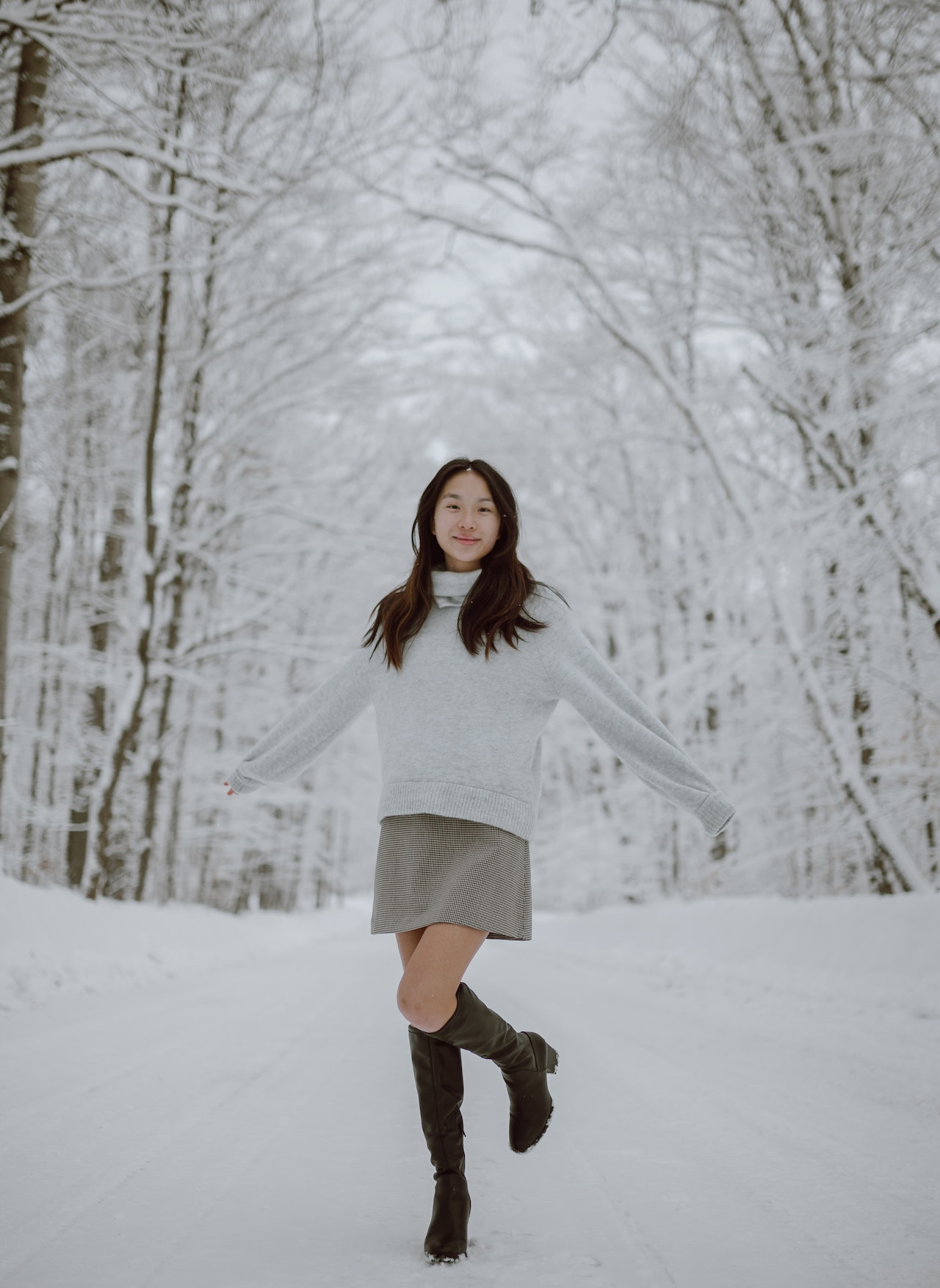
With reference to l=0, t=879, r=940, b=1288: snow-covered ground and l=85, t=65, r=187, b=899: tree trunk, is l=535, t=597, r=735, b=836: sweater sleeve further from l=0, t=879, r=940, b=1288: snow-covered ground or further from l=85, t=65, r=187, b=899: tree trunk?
l=85, t=65, r=187, b=899: tree trunk

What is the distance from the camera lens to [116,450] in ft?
36.8

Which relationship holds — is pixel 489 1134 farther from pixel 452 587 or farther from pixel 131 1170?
pixel 452 587

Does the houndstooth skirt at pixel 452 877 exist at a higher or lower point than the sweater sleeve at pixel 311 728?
lower

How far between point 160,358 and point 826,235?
6.35 metres

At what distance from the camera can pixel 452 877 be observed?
1943 mm

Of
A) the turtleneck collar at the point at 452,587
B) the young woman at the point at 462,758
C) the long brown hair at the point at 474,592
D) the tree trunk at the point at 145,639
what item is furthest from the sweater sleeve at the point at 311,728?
the tree trunk at the point at 145,639

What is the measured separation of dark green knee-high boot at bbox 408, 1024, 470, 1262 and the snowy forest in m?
4.32

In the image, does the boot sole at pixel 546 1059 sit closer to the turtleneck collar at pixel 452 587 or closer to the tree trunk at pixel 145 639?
the turtleneck collar at pixel 452 587

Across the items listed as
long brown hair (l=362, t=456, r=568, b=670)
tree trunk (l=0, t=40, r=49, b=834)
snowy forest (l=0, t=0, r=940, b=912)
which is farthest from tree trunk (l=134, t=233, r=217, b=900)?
long brown hair (l=362, t=456, r=568, b=670)

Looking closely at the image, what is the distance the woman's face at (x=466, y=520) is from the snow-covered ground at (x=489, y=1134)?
1.54 m

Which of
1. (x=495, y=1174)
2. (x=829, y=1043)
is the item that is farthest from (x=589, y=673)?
(x=829, y=1043)

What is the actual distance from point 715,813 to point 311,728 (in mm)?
1059

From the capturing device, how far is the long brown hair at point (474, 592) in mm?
2121

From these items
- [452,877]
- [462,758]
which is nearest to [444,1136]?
[452,877]
